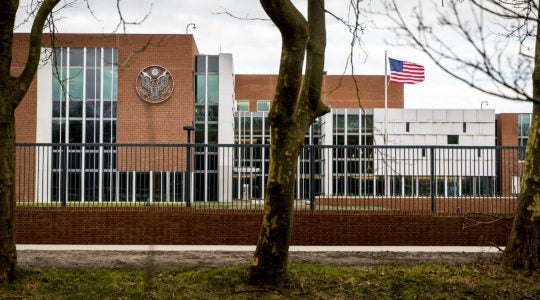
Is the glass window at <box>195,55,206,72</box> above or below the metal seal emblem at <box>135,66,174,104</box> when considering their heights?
above

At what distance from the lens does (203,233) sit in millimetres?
14508

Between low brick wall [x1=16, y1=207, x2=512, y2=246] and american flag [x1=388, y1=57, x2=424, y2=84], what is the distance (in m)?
21.1

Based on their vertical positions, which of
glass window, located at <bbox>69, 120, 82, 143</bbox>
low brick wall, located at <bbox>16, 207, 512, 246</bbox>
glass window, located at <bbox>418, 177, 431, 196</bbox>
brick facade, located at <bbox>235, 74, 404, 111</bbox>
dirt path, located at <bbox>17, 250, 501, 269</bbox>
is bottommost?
dirt path, located at <bbox>17, 250, 501, 269</bbox>

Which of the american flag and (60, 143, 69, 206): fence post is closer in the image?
(60, 143, 69, 206): fence post

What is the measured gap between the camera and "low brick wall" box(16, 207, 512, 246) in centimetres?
1444

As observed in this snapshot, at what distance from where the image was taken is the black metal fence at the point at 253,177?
14898 millimetres

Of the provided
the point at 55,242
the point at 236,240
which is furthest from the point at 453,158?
the point at 55,242

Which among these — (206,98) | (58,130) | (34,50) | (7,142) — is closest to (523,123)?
(206,98)

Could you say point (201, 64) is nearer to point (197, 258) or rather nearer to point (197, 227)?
point (197, 227)

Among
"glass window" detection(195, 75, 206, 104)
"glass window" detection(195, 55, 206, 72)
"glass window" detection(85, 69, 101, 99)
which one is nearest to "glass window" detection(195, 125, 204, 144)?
"glass window" detection(195, 75, 206, 104)

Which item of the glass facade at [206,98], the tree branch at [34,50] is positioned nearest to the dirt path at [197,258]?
the tree branch at [34,50]

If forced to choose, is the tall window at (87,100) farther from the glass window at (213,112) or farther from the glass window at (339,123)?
the glass window at (339,123)

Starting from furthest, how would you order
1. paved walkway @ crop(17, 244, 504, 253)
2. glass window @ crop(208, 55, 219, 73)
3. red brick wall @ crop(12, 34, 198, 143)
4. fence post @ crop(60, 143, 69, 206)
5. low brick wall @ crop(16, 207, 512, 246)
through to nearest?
glass window @ crop(208, 55, 219, 73) → red brick wall @ crop(12, 34, 198, 143) → fence post @ crop(60, 143, 69, 206) → low brick wall @ crop(16, 207, 512, 246) → paved walkway @ crop(17, 244, 504, 253)

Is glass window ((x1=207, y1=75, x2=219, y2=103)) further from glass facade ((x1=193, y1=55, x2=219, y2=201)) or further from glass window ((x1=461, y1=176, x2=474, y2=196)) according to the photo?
glass window ((x1=461, y1=176, x2=474, y2=196))
